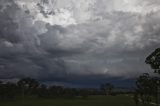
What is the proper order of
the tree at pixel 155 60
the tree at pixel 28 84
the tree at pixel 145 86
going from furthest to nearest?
the tree at pixel 28 84 → the tree at pixel 145 86 → the tree at pixel 155 60

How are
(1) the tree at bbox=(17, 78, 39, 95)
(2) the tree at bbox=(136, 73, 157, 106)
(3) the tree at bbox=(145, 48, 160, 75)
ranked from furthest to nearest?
1. (1) the tree at bbox=(17, 78, 39, 95)
2. (2) the tree at bbox=(136, 73, 157, 106)
3. (3) the tree at bbox=(145, 48, 160, 75)

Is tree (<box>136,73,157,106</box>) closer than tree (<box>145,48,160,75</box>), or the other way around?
tree (<box>145,48,160,75</box>)

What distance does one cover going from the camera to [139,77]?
86.4 metres

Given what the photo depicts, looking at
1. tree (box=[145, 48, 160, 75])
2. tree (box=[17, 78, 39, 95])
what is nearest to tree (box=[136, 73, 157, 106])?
tree (box=[145, 48, 160, 75])

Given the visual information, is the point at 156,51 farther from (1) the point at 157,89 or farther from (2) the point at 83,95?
(2) the point at 83,95

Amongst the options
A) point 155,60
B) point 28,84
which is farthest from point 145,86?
point 28,84

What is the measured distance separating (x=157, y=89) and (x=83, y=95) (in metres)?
120

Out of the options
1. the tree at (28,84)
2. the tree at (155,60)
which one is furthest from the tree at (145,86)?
the tree at (28,84)

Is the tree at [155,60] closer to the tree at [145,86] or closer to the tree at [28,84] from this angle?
the tree at [145,86]

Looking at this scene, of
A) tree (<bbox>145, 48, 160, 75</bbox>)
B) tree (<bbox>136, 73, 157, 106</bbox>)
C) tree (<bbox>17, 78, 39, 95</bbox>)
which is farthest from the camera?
tree (<bbox>17, 78, 39, 95</bbox>)

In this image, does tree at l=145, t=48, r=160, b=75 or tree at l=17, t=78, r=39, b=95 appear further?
tree at l=17, t=78, r=39, b=95

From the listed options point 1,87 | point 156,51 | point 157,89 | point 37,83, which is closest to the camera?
point 156,51

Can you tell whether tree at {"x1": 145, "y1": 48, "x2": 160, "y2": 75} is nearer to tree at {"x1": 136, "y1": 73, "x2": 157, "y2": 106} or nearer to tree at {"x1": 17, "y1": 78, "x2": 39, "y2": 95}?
tree at {"x1": 136, "y1": 73, "x2": 157, "y2": 106}

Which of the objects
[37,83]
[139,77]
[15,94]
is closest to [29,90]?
[37,83]
